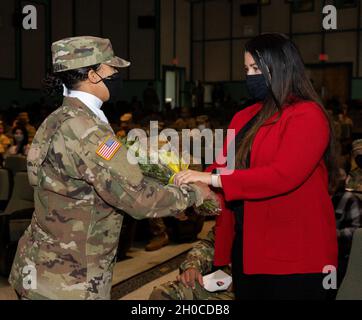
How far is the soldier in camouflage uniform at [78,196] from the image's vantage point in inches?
65.9

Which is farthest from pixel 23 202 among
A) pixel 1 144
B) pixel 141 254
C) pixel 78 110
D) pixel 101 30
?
pixel 101 30

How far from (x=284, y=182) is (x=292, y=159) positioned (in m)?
0.08

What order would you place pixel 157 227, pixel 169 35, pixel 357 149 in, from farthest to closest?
pixel 169 35 → pixel 157 227 → pixel 357 149

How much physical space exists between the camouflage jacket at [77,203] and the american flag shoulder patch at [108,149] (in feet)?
0.03

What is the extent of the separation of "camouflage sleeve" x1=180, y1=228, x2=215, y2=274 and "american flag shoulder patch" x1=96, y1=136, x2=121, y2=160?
0.92 m

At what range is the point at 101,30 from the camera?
17938 mm

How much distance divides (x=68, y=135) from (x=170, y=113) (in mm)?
12590

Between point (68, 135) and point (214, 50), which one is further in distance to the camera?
point (214, 50)

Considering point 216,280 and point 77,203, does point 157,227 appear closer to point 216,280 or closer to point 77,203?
point 216,280

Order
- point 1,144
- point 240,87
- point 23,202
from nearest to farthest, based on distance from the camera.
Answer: point 23,202
point 1,144
point 240,87

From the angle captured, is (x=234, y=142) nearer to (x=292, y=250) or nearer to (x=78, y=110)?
(x=292, y=250)

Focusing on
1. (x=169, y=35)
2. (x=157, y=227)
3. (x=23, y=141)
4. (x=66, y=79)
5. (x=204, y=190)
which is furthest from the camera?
(x=169, y=35)

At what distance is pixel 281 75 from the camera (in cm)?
176

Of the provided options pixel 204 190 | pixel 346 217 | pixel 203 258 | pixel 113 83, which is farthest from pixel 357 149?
pixel 113 83
